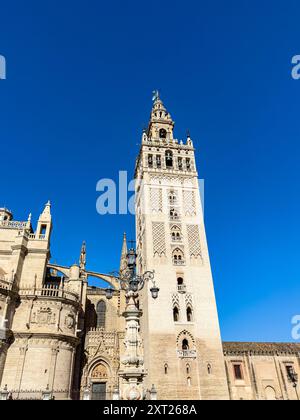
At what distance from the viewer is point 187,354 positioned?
2755 cm

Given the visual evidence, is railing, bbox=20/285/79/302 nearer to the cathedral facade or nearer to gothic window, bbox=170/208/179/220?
the cathedral facade

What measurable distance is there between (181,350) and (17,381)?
13.6 meters

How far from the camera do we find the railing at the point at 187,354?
27367mm

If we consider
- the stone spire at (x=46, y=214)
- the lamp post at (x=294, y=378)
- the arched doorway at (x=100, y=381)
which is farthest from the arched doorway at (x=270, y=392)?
the stone spire at (x=46, y=214)

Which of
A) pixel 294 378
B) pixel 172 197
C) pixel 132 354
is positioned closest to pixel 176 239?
pixel 172 197

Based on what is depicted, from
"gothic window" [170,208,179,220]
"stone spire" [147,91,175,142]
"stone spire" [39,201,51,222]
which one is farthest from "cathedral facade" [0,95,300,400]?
"stone spire" [147,91,175,142]

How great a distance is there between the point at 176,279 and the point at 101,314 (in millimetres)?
11014

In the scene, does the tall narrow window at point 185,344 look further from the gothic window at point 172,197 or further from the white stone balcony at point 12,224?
the white stone balcony at point 12,224

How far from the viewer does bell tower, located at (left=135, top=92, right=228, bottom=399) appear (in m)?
26.6

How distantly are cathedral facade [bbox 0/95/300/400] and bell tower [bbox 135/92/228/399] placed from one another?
93 mm

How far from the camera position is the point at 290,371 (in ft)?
108
